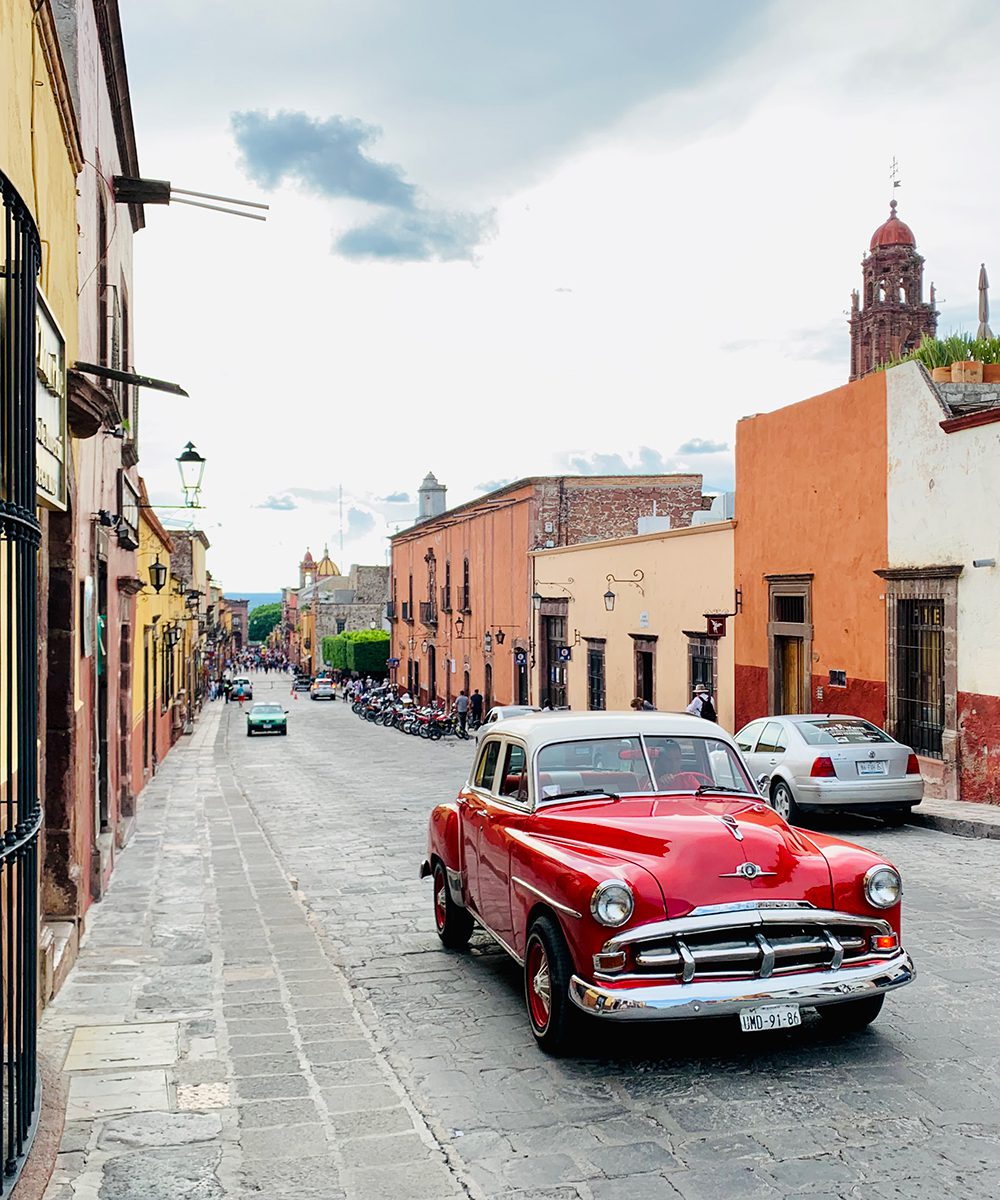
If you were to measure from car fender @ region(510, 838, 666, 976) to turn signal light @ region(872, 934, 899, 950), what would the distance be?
1.07 metres

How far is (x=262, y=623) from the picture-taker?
194750mm

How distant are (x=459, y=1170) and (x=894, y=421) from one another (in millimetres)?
14309

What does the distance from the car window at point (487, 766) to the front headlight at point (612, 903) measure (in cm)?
202

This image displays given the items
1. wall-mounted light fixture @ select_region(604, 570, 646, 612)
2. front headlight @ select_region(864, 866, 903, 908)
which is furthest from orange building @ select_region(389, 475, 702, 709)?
front headlight @ select_region(864, 866, 903, 908)

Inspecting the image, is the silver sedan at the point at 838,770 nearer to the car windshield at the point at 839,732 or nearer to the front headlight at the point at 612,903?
the car windshield at the point at 839,732

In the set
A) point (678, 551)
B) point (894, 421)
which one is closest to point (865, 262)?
point (678, 551)

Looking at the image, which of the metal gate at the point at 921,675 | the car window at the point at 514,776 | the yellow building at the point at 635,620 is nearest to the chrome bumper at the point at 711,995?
the car window at the point at 514,776

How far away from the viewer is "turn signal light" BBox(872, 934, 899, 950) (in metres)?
5.46

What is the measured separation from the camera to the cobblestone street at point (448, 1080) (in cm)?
431

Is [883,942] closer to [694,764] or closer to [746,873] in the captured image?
[746,873]

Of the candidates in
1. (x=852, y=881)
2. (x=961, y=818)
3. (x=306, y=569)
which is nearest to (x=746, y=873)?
(x=852, y=881)

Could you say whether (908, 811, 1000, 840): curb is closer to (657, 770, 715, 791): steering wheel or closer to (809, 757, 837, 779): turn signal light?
(809, 757, 837, 779): turn signal light

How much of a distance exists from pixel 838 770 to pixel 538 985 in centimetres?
770

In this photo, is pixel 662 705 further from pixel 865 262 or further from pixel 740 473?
pixel 865 262
